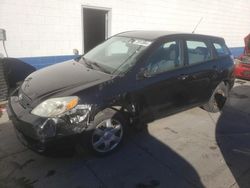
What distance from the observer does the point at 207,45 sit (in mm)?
4684

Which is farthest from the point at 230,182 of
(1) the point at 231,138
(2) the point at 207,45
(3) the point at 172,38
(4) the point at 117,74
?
(2) the point at 207,45

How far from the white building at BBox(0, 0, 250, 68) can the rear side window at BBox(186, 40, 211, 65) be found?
326 centimetres

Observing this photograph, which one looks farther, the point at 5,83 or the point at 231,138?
the point at 5,83

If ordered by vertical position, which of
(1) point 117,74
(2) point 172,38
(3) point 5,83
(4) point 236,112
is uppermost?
(2) point 172,38

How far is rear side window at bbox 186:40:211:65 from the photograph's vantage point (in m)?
4.23

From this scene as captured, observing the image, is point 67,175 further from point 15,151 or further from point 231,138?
point 231,138

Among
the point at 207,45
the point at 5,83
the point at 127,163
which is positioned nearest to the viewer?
the point at 127,163

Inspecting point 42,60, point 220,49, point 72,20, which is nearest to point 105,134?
point 220,49

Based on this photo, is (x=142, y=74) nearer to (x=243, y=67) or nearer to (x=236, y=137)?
(x=236, y=137)

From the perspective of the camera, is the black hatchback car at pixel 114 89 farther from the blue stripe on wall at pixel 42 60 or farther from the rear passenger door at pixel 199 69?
the blue stripe on wall at pixel 42 60

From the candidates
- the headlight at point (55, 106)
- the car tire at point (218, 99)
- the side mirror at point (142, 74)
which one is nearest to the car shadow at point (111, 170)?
the headlight at point (55, 106)

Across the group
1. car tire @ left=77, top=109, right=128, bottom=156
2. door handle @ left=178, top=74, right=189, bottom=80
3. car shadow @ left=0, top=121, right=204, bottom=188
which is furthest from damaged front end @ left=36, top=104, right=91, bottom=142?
door handle @ left=178, top=74, right=189, bottom=80

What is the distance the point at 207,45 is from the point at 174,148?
2.16m

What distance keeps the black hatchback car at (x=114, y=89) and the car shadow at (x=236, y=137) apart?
2.13ft
